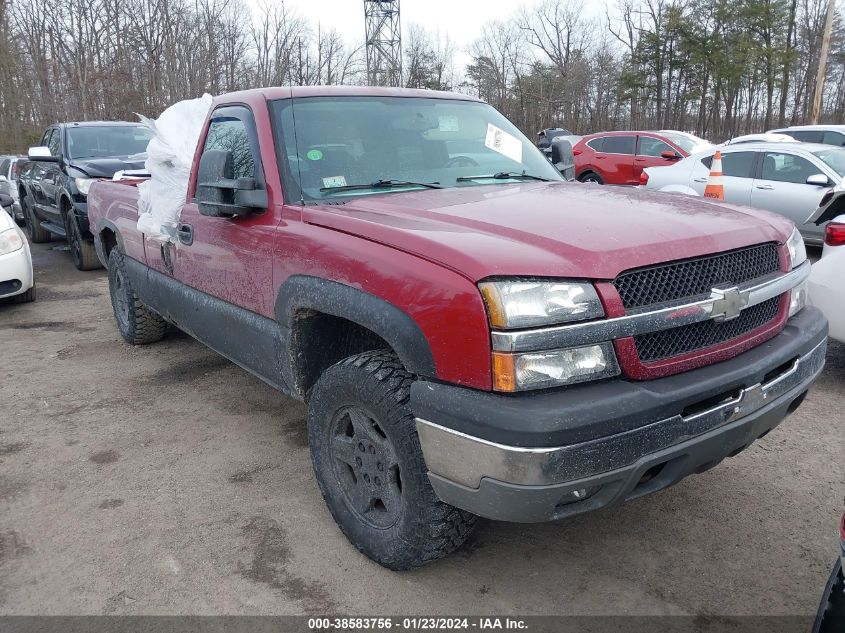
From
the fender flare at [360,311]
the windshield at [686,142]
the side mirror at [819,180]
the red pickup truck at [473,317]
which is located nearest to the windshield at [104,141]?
the red pickup truck at [473,317]

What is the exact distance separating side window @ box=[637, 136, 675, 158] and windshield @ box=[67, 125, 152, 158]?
399 inches

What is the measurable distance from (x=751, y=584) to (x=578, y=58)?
3984 centimetres

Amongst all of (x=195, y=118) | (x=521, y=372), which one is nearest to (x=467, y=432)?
(x=521, y=372)

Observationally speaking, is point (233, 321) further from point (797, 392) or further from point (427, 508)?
point (797, 392)

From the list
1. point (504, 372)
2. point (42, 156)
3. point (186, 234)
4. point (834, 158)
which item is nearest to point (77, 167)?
point (42, 156)

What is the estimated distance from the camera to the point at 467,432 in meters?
2.05

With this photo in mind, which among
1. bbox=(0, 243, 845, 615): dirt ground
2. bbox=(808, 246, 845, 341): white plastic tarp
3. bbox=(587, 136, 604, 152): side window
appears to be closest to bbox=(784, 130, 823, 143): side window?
bbox=(587, 136, 604, 152): side window

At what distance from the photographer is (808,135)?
14.0 metres

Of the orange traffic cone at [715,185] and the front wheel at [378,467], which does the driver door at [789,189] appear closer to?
the orange traffic cone at [715,185]

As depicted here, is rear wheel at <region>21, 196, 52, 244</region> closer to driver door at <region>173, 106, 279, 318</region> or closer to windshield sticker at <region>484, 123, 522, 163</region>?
driver door at <region>173, 106, 279, 318</region>

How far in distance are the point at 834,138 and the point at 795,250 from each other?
41.6ft

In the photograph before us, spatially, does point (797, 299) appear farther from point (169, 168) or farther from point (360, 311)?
point (169, 168)

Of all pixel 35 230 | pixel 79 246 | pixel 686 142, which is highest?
pixel 686 142

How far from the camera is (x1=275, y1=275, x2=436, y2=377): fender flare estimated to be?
2.20m
